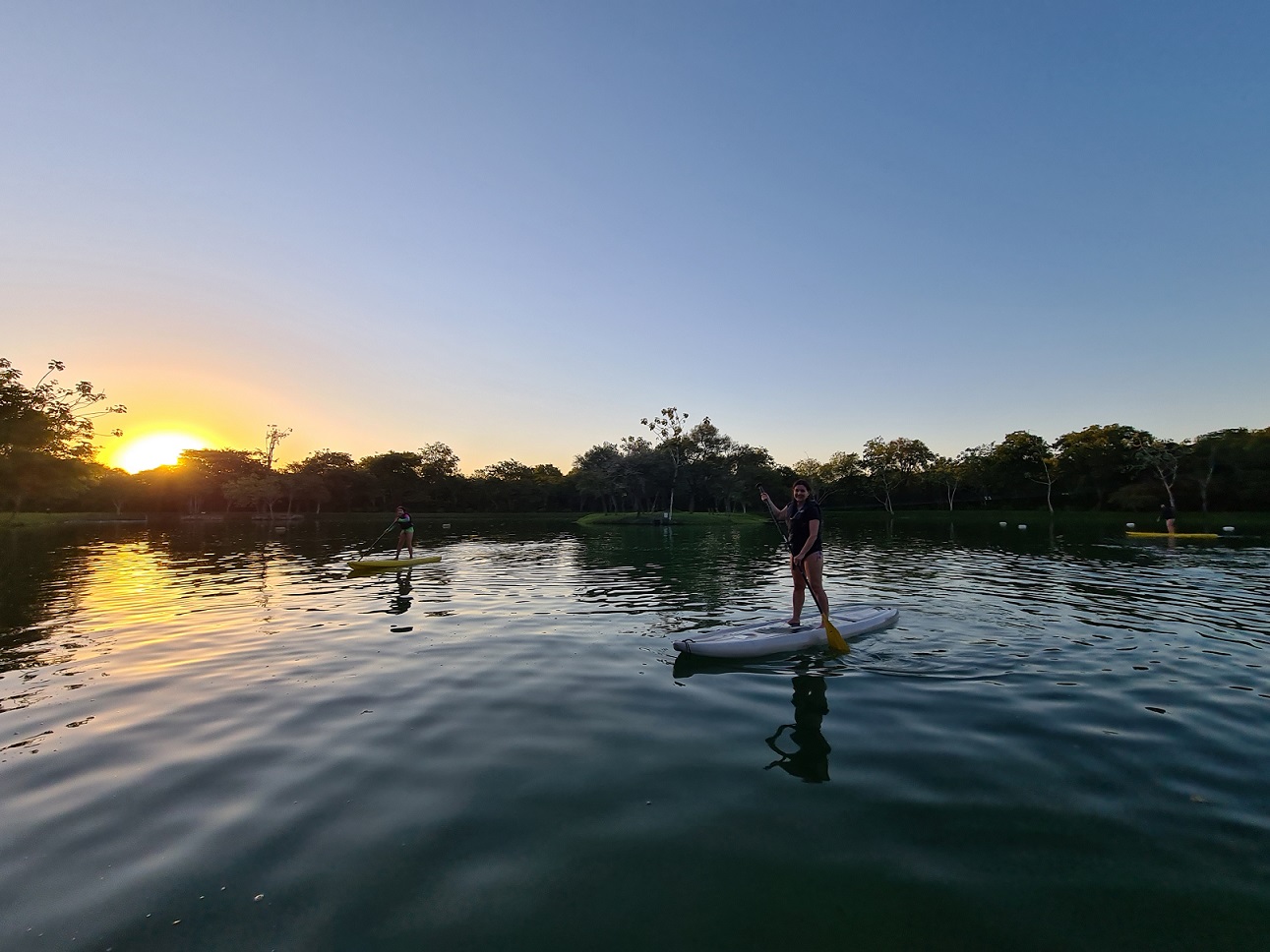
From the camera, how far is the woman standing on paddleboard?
10.8 metres

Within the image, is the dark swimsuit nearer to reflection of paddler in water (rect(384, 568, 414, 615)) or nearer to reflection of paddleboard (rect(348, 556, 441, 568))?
reflection of paddler in water (rect(384, 568, 414, 615))

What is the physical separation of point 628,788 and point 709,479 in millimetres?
91363

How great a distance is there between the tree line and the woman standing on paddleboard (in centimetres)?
6690

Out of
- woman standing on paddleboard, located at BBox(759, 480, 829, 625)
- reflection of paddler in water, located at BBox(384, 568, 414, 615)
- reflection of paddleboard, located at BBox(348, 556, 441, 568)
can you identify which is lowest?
reflection of paddler in water, located at BBox(384, 568, 414, 615)

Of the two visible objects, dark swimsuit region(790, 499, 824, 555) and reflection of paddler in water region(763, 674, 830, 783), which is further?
dark swimsuit region(790, 499, 824, 555)

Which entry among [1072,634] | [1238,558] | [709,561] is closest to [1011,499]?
[1238,558]

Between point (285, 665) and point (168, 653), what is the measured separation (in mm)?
2846

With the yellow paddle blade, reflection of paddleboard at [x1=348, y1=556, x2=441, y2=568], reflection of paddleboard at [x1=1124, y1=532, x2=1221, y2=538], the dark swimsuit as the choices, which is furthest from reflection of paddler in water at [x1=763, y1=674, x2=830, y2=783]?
reflection of paddleboard at [x1=1124, y1=532, x2=1221, y2=538]

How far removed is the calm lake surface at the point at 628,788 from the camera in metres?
3.71

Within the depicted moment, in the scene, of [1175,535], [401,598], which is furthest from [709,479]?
[401,598]

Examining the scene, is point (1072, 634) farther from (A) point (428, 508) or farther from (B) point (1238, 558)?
(A) point (428, 508)

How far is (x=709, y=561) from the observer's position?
27.0 meters

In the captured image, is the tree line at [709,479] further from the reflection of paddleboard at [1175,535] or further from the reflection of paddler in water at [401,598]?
the reflection of paddler in water at [401,598]

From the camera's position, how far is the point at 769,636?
10078 mm
